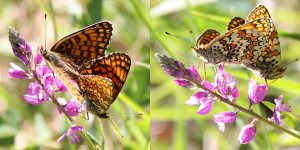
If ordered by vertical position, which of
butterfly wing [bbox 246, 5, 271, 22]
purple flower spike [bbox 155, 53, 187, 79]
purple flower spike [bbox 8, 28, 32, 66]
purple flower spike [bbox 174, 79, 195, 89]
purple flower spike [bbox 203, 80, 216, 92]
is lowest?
purple flower spike [bbox 203, 80, 216, 92]

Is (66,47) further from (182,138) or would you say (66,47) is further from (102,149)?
(182,138)

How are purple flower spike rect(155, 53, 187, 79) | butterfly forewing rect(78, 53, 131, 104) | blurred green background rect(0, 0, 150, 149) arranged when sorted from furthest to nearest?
blurred green background rect(0, 0, 150, 149) < butterfly forewing rect(78, 53, 131, 104) < purple flower spike rect(155, 53, 187, 79)

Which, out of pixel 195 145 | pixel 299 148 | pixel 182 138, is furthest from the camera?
pixel 195 145

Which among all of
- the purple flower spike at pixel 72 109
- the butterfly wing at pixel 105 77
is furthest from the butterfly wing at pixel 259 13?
the purple flower spike at pixel 72 109

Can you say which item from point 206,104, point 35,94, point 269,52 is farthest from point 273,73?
point 35,94

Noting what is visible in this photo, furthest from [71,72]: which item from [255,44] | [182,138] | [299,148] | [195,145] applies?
[195,145]

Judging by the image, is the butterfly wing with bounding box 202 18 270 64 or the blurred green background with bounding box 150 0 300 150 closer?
the butterfly wing with bounding box 202 18 270 64

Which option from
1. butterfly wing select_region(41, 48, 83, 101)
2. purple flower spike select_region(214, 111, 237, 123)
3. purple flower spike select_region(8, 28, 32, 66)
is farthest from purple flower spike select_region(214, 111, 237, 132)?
purple flower spike select_region(8, 28, 32, 66)

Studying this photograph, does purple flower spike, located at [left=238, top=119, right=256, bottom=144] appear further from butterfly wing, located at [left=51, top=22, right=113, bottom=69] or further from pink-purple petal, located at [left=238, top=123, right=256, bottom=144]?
butterfly wing, located at [left=51, top=22, right=113, bottom=69]
